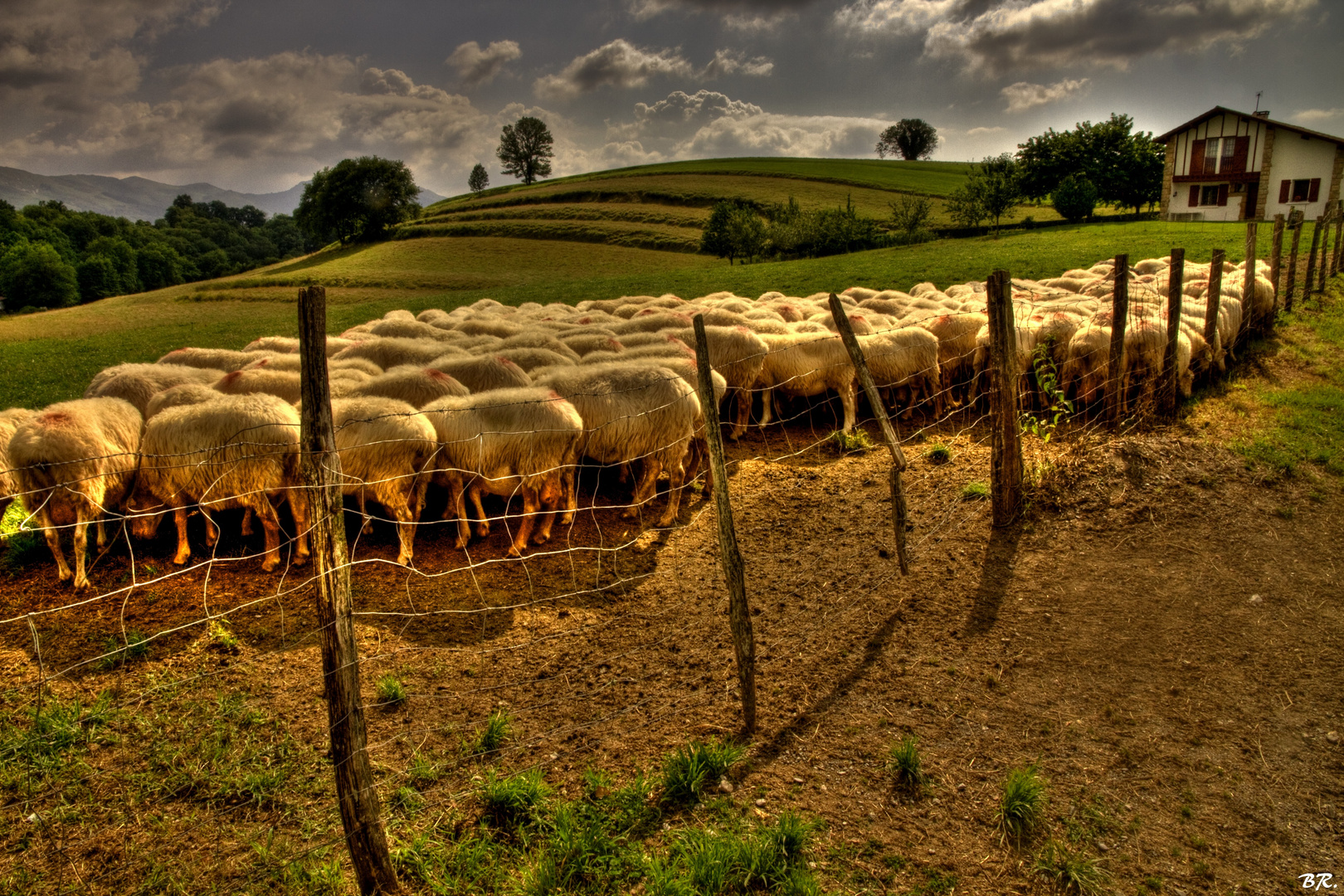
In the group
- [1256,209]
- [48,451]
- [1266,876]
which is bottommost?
[1266,876]

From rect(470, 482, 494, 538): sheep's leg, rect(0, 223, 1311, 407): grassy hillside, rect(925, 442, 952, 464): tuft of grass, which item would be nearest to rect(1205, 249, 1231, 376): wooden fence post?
rect(925, 442, 952, 464): tuft of grass

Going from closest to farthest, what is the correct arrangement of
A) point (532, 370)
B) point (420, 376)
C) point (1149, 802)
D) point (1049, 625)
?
point (1149, 802), point (1049, 625), point (420, 376), point (532, 370)

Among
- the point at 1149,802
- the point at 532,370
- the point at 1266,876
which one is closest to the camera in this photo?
the point at 1266,876

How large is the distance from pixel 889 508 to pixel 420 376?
549cm

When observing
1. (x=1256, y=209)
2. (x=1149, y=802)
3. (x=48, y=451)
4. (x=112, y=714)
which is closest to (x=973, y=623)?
(x=1149, y=802)

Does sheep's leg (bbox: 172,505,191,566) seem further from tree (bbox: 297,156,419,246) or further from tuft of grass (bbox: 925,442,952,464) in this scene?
tree (bbox: 297,156,419,246)

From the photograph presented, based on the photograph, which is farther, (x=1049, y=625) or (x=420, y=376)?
(x=420, y=376)

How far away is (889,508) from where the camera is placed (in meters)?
7.48

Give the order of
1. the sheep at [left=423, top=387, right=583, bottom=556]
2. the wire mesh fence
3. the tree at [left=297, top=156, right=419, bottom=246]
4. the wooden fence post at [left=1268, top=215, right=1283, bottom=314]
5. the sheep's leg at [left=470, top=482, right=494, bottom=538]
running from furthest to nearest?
the tree at [left=297, top=156, right=419, bottom=246], the wooden fence post at [left=1268, top=215, right=1283, bottom=314], the sheep's leg at [left=470, top=482, right=494, bottom=538], the sheep at [left=423, top=387, right=583, bottom=556], the wire mesh fence

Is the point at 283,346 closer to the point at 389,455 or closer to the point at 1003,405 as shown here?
the point at 389,455

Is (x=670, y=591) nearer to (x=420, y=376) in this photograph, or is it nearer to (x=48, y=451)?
(x=420, y=376)

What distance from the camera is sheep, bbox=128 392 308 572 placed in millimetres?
6488

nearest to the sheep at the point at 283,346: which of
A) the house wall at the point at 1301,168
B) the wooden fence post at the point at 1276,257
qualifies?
the wooden fence post at the point at 1276,257

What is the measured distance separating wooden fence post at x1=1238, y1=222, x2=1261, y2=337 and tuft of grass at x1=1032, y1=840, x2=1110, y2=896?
12.0 m
